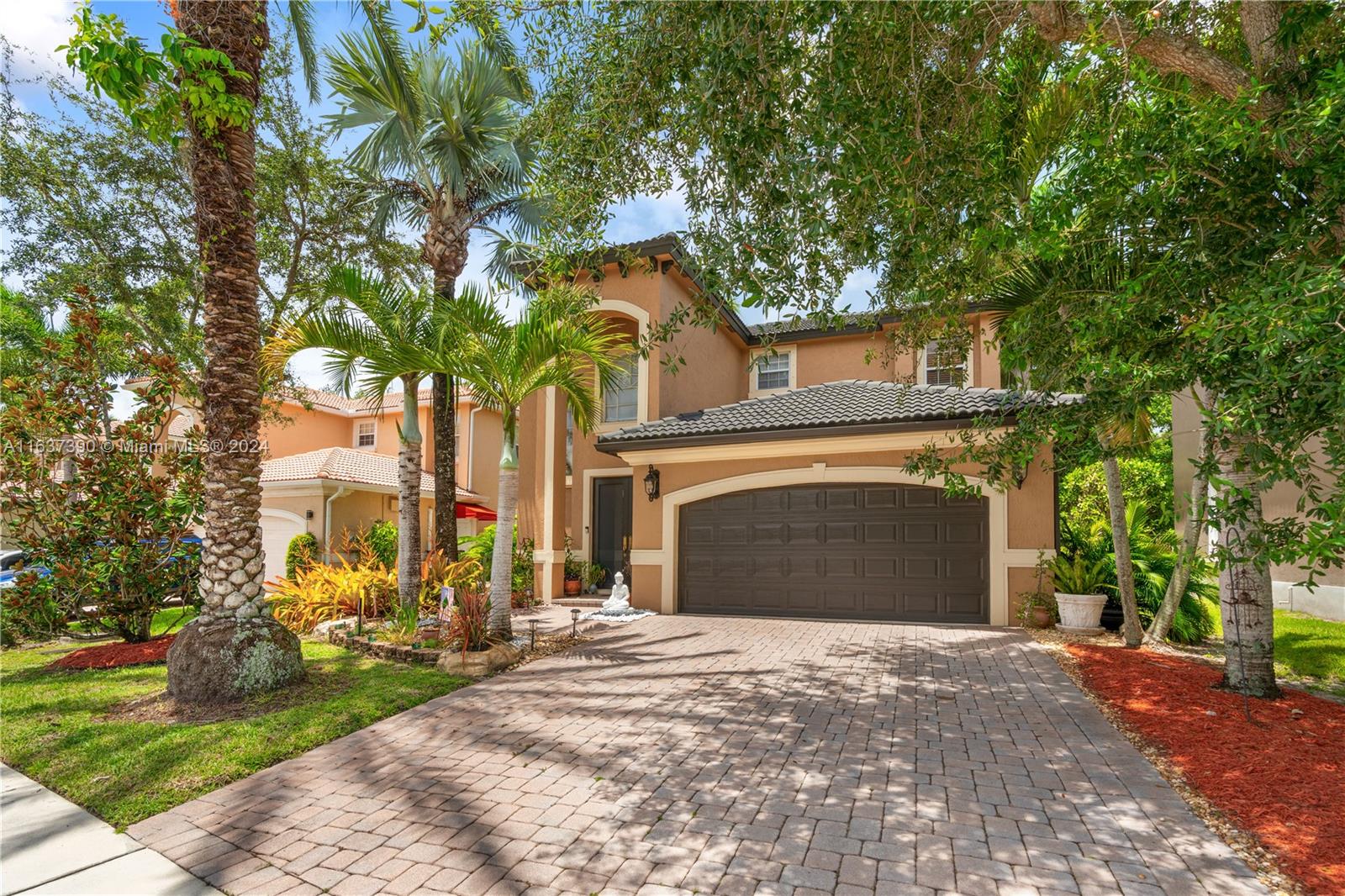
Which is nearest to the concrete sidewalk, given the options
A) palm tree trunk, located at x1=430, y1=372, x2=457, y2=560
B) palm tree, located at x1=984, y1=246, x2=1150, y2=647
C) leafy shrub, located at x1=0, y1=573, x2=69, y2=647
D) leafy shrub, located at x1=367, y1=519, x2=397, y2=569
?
leafy shrub, located at x1=0, y1=573, x2=69, y2=647

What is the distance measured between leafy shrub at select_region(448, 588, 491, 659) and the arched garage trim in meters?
4.93

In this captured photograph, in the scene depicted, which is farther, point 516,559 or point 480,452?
point 480,452

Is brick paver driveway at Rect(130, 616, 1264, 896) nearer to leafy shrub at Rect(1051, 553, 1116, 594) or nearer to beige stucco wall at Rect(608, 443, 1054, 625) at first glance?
leafy shrub at Rect(1051, 553, 1116, 594)

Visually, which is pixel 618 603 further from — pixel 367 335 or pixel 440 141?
pixel 440 141

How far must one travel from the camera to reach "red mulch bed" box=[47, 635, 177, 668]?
7.78 m

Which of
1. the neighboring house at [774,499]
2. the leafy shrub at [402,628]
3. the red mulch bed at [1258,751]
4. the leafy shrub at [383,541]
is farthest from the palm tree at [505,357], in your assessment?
the leafy shrub at [383,541]

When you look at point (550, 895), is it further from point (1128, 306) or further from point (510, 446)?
point (510, 446)

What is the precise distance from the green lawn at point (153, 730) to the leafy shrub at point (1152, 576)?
9957mm

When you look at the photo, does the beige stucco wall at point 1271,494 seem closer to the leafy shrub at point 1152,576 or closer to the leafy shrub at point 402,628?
the leafy shrub at point 1152,576

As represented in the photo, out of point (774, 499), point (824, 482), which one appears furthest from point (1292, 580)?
point (774, 499)

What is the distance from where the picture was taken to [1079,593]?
968 cm

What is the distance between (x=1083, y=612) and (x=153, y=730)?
445 inches

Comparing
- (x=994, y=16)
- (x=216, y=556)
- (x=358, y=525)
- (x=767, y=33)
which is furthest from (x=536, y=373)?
(x=358, y=525)

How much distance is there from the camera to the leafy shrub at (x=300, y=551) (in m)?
15.5
